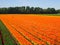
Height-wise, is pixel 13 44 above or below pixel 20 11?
above

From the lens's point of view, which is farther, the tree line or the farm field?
the tree line

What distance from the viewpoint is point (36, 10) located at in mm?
111938

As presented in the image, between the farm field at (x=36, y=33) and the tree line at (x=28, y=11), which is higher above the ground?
the farm field at (x=36, y=33)

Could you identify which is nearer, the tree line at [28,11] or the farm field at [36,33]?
the farm field at [36,33]

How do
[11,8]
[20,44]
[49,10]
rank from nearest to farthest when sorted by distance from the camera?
[20,44]
[49,10]
[11,8]

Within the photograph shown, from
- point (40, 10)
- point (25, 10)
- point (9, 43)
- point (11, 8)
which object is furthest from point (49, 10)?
point (9, 43)

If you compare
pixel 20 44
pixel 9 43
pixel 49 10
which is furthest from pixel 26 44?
pixel 49 10

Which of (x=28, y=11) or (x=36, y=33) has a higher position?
(x=36, y=33)

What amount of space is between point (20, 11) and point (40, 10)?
10.7 metres

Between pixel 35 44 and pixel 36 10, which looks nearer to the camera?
pixel 35 44

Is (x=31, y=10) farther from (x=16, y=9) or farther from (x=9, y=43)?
(x=9, y=43)

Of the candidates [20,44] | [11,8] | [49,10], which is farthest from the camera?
[11,8]

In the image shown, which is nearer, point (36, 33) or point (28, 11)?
point (36, 33)

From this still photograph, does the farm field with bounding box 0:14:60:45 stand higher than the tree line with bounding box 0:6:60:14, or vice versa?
the farm field with bounding box 0:14:60:45
